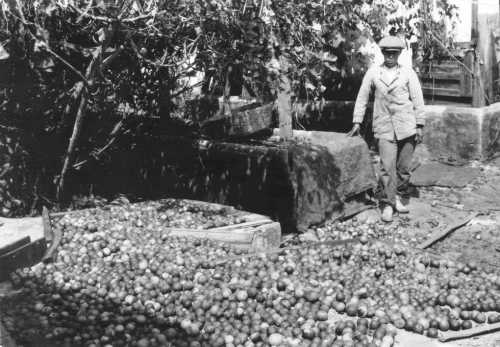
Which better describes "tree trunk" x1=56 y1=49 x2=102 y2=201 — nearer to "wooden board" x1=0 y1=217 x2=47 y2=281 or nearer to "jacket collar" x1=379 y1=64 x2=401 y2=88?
"wooden board" x1=0 y1=217 x2=47 y2=281

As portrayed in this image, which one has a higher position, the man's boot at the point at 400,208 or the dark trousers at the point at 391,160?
the dark trousers at the point at 391,160

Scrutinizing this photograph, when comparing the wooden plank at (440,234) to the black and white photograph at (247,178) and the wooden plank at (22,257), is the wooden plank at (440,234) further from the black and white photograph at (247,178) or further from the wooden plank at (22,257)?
the wooden plank at (22,257)

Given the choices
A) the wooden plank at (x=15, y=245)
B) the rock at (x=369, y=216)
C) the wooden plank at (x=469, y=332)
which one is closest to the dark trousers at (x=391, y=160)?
the rock at (x=369, y=216)

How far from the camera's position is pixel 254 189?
674 cm

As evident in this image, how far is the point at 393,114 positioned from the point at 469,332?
131 inches

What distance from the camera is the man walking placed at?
7.15 metres

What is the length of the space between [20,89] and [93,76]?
0.80 m

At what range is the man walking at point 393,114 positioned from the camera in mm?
7152

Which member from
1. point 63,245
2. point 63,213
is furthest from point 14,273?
point 63,213

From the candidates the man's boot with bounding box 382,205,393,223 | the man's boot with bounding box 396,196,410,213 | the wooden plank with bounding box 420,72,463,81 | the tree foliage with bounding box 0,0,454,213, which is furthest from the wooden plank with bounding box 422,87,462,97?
the man's boot with bounding box 382,205,393,223

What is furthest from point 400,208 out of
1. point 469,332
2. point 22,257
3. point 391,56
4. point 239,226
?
point 22,257

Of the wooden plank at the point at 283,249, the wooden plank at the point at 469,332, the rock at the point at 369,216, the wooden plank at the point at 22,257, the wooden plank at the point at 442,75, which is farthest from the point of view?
the wooden plank at the point at 442,75

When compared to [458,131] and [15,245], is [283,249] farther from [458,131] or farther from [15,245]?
[458,131]

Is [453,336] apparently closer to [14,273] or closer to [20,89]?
[14,273]
